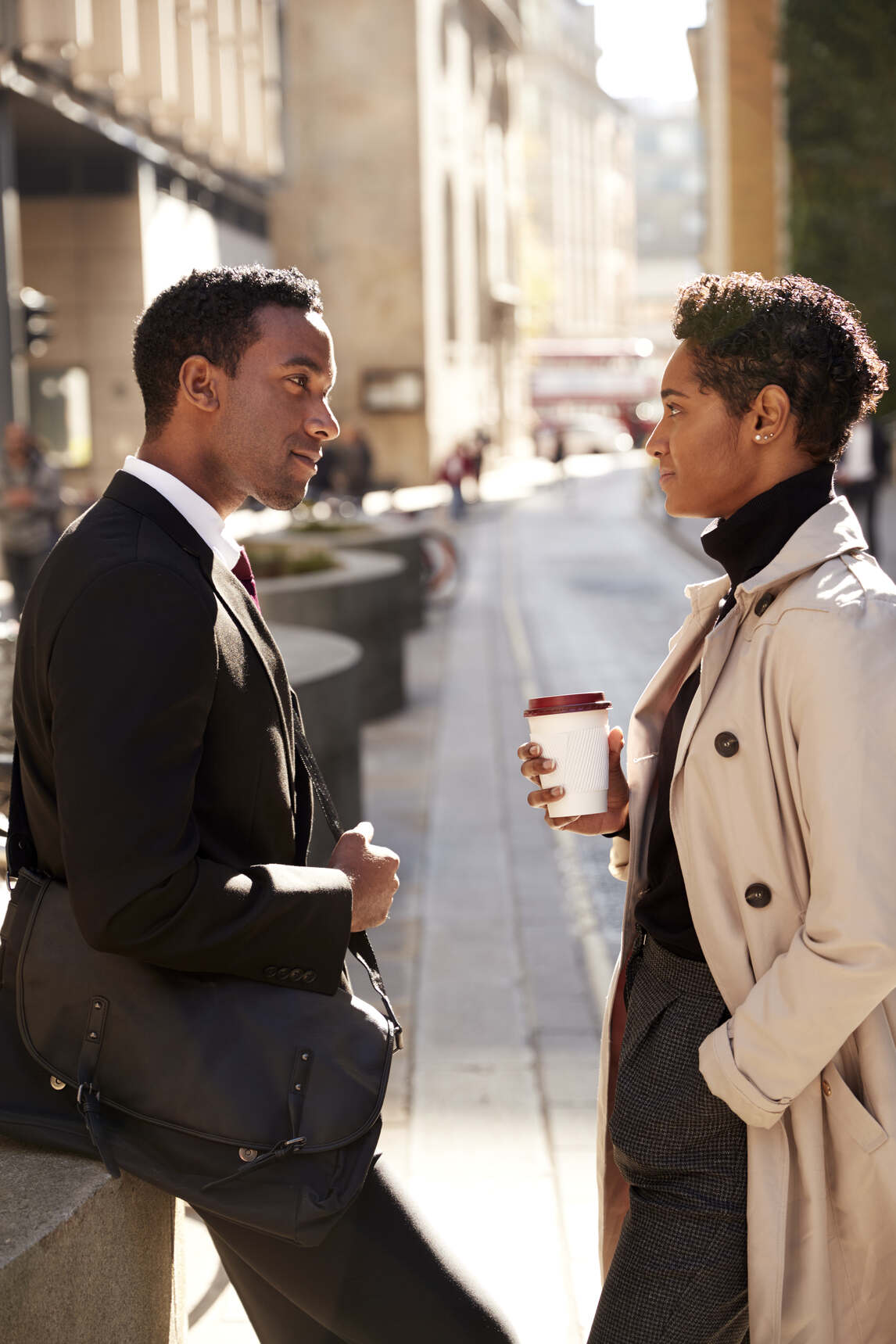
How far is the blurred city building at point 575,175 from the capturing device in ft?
369

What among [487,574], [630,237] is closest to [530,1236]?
[487,574]

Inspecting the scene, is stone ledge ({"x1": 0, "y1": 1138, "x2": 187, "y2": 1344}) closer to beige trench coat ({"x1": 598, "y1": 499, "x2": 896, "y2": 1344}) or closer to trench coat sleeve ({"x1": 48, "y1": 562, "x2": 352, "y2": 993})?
trench coat sleeve ({"x1": 48, "y1": 562, "x2": 352, "y2": 993})

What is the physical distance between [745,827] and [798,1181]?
512 millimetres

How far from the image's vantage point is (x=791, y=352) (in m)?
2.26

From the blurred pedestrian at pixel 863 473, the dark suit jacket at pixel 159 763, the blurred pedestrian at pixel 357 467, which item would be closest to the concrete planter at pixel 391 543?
the blurred pedestrian at pixel 863 473

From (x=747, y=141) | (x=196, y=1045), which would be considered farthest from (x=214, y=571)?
(x=747, y=141)

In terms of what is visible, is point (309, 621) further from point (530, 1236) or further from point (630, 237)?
point (630, 237)

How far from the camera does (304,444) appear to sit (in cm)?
233

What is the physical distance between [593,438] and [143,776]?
69.4m

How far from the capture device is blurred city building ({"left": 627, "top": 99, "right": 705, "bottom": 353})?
165375mm

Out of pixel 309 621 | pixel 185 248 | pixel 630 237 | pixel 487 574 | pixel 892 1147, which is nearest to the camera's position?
pixel 892 1147

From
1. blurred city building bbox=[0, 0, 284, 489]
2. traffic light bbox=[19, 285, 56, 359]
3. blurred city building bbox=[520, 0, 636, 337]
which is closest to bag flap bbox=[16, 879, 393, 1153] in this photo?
traffic light bbox=[19, 285, 56, 359]

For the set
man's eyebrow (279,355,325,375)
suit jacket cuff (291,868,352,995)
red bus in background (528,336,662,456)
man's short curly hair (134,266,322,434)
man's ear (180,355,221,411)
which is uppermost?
red bus in background (528,336,662,456)

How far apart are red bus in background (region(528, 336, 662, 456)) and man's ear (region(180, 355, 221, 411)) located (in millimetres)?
71046
